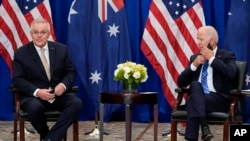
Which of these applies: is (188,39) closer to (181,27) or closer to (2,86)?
(181,27)

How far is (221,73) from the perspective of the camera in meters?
5.13

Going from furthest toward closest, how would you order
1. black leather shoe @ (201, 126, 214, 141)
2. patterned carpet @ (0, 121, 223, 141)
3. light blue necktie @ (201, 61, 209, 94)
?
patterned carpet @ (0, 121, 223, 141)
light blue necktie @ (201, 61, 209, 94)
black leather shoe @ (201, 126, 214, 141)

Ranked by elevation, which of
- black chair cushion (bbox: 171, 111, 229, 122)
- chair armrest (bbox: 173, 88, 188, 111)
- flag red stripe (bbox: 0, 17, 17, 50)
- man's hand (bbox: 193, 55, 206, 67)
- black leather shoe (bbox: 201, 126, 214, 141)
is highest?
flag red stripe (bbox: 0, 17, 17, 50)

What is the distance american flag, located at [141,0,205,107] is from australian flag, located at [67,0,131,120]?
0.36 meters

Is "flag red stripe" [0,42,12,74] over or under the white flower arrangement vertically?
over

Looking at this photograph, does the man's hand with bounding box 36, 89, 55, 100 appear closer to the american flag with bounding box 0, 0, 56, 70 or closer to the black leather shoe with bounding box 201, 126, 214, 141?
the black leather shoe with bounding box 201, 126, 214, 141

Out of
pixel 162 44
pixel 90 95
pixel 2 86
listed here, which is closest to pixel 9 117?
pixel 2 86

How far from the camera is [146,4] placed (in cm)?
748

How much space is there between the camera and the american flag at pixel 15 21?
23.4 ft

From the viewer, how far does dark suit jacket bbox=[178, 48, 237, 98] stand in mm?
5035

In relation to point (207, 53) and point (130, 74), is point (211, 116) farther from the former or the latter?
point (130, 74)

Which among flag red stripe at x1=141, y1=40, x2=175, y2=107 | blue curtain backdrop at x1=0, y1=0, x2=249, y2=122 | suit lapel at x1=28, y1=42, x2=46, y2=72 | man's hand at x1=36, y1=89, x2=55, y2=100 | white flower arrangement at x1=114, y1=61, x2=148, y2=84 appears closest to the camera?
man's hand at x1=36, y1=89, x2=55, y2=100

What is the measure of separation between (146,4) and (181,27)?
2.10 feet

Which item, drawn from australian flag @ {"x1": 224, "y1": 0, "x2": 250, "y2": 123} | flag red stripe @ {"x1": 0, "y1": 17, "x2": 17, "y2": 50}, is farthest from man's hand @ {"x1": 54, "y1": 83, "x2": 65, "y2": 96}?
australian flag @ {"x1": 224, "y1": 0, "x2": 250, "y2": 123}
